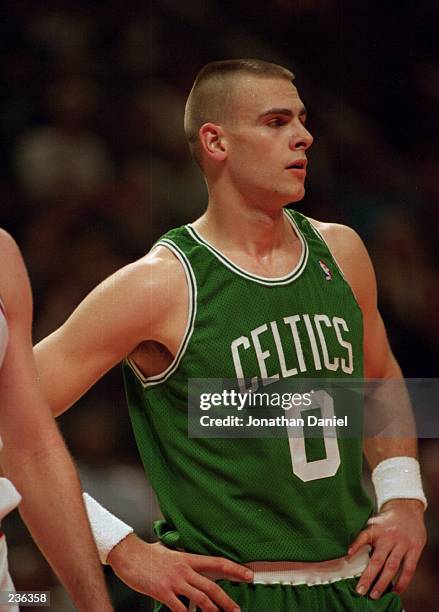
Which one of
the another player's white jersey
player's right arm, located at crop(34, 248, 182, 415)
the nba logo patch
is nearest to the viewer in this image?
the another player's white jersey

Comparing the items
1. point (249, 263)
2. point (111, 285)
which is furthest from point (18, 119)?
point (249, 263)

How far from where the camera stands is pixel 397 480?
2061mm


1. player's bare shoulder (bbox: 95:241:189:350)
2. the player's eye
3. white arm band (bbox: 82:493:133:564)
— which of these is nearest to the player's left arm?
the player's eye

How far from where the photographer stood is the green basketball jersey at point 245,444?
75.1 inches

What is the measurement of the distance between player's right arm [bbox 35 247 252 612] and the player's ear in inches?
9.1

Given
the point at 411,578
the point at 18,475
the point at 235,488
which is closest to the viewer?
the point at 18,475

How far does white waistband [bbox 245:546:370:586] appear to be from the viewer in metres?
1.92

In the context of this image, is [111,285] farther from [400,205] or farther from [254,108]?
[400,205]

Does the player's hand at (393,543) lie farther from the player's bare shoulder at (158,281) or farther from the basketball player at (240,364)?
the player's bare shoulder at (158,281)

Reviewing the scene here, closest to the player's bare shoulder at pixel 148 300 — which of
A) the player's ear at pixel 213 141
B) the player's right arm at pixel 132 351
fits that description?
the player's right arm at pixel 132 351

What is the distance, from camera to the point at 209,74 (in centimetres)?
202

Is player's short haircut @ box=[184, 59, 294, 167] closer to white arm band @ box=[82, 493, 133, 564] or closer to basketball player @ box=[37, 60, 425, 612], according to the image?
basketball player @ box=[37, 60, 425, 612]

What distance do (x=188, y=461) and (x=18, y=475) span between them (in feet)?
1.48

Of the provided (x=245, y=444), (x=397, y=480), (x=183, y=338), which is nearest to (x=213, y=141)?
(x=183, y=338)
